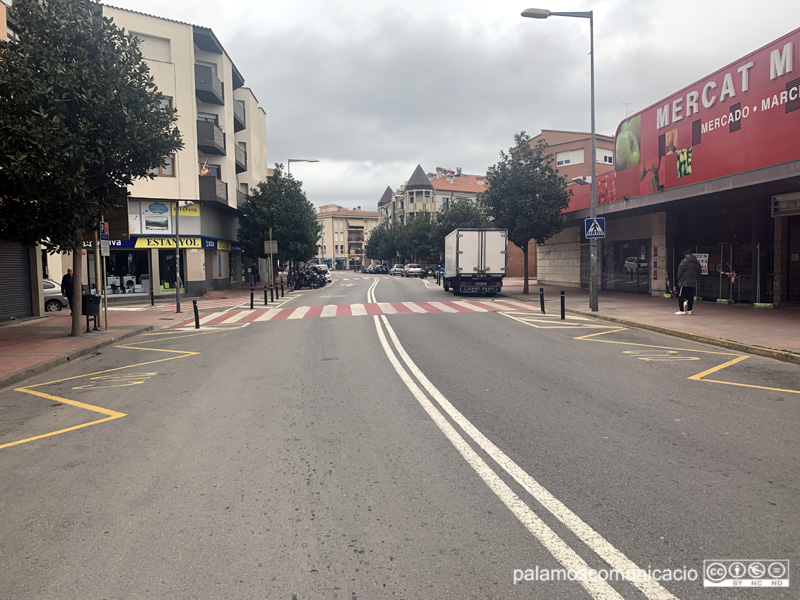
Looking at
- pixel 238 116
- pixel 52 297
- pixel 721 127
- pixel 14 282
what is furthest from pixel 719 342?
pixel 238 116

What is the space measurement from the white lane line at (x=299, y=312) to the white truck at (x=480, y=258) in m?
7.82

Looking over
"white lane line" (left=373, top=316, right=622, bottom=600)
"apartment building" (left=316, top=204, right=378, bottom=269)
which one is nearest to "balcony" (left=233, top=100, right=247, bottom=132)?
"white lane line" (left=373, top=316, right=622, bottom=600)

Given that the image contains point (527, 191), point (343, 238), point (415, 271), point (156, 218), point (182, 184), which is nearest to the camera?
point (527, 191)

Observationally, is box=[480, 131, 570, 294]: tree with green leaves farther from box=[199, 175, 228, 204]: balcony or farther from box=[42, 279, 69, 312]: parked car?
box=[42, 279, 69, 312]: parked car

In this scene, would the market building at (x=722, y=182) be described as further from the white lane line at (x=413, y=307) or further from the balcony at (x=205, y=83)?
the balcony at (x=205, y=83)

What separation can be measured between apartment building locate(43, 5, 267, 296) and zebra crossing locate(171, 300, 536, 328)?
9664 millimetres

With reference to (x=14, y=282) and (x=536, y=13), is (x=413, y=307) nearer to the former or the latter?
(x=536, y=13)

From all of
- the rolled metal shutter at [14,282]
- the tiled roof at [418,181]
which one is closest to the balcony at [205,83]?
the rolled metal shutter at [14,282]

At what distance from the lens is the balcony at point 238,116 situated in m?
39.5

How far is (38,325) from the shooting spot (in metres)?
17.1

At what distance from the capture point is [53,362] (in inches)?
423

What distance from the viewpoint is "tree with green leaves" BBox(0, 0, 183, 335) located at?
11492 millimetres

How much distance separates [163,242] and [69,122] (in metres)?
19.0

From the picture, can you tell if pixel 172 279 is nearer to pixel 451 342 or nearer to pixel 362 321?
pixel 362 321
